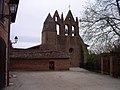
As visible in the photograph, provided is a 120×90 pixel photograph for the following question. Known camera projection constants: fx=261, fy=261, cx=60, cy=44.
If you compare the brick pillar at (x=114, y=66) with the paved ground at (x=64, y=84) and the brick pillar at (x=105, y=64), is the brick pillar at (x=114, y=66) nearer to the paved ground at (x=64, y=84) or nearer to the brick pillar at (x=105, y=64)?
the brick pillar at (x=105, y=64)

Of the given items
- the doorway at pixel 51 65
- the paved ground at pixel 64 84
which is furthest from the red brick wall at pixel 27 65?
the paved ground at pixel 64 84

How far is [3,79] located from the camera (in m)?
17.6

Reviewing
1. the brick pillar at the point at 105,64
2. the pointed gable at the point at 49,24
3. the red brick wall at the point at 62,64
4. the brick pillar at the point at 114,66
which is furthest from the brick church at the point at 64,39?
the brick pillar at the point at 114,66

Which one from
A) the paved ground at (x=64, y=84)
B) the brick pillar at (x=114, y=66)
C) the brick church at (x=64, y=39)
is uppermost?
Result: the brick church at (x=64, y=39)

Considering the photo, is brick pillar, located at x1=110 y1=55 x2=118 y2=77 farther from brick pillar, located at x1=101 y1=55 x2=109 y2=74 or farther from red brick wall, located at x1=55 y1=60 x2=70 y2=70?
red brick wall, located at x1=55 y1=60 x2=70 y2=70

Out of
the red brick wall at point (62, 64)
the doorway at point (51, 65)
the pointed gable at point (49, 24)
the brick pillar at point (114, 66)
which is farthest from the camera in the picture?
the pointed gable at point (49, 24)

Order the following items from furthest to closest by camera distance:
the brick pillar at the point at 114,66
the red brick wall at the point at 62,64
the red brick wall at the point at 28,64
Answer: the red brick wall at the point at 62,64 → the red brick wall at the point at 28,64 → the brick pillar at the point at 114,66

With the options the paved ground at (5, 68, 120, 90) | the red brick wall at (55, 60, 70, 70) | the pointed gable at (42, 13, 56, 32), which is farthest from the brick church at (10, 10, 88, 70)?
the paved ground at (5, 68, 120, 90)

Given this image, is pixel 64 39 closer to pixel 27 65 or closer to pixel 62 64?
pixel 62 64

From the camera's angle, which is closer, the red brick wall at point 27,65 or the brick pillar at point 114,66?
the brick pillar at point 114,66

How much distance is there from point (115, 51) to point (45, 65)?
17.2m

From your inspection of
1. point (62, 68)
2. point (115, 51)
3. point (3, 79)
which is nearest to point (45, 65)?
point (62, 68)

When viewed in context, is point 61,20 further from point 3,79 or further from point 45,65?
point 3,79

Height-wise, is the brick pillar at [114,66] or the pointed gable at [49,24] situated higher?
the pointed gable at [49,24]
